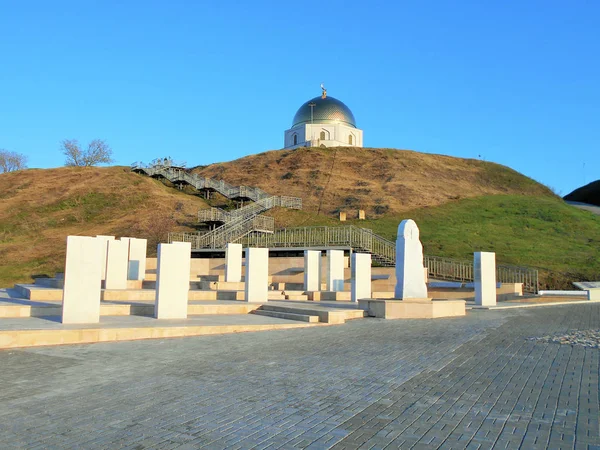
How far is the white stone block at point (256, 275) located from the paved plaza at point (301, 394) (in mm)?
5932

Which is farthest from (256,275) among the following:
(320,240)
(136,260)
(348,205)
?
(348,205)

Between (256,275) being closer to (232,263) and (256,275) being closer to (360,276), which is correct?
(360,276)

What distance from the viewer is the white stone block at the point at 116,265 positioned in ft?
62.0

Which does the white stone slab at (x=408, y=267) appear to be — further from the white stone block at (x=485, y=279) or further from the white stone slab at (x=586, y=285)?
the white stone slab at (x=586, y=285)

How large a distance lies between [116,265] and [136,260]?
366cm

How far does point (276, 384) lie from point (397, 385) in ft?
4.80

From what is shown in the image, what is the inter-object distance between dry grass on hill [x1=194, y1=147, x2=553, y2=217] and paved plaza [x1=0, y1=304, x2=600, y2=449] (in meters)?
33.6

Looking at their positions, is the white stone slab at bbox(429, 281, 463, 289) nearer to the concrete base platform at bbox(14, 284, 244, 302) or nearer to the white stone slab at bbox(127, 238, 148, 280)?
the concrete base platform at bbox(14, 284, 244, 302)

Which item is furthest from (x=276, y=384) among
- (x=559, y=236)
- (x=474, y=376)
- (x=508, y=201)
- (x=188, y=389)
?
(x=508, y=201)

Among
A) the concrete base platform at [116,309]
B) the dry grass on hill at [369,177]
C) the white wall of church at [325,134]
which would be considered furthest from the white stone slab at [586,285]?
the white wall of church at [325,134]

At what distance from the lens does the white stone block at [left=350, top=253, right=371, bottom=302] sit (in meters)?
17.6

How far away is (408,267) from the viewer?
15172 mm

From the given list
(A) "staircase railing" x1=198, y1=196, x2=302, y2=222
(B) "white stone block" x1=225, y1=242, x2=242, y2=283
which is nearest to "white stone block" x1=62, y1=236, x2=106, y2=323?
(B) "white stone block" x1=225, y1=242, x2=242, y2=283

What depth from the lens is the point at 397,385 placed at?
6340 millimetres
